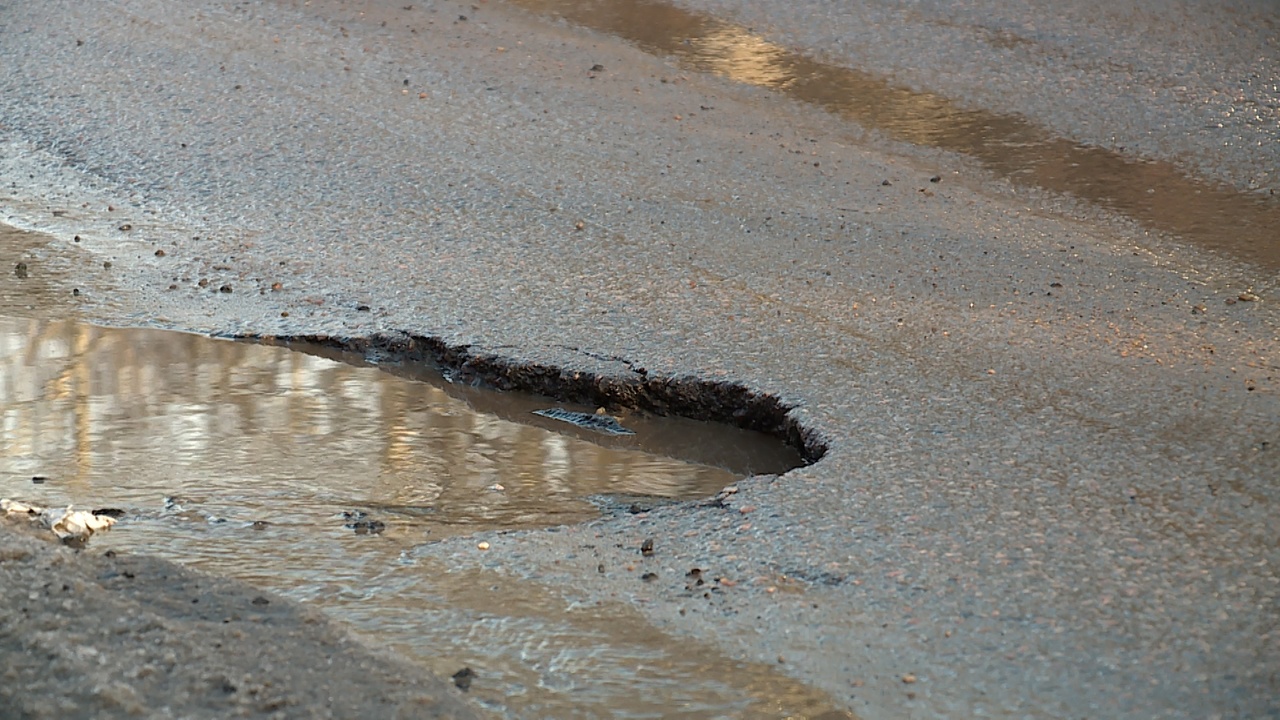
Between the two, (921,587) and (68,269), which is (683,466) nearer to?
(921,587)

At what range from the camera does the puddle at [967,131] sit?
Answer: 5473 mm

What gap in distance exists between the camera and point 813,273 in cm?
497

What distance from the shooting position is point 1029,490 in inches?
133

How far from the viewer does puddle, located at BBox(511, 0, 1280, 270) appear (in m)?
5.47

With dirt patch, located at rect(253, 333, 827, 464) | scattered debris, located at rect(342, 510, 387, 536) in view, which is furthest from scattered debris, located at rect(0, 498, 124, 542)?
dirt patch, located at rect(253, 333, 827, 464)

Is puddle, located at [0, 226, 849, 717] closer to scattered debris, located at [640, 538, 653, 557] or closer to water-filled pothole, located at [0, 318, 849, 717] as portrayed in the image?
water-filled pothole, located at [0, 318, 849, 717]

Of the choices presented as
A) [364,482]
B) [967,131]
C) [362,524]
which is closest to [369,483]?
[364,482]

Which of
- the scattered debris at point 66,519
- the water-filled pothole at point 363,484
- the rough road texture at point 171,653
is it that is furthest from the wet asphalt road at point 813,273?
the scattered debris at point 66,519

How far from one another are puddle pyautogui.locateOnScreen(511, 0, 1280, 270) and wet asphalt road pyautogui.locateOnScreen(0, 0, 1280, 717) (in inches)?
3.5

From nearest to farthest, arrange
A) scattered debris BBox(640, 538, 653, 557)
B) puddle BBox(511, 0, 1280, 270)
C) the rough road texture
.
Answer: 1. the rough road texture
2. scattered debris BBox(640, 538, 653, 557)
3. puddle BBox(511, 0, 1280, 270)

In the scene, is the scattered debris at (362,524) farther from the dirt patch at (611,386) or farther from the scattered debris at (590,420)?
the dirt patch at (611,386)

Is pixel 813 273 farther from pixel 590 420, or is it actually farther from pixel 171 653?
pixel 171 653

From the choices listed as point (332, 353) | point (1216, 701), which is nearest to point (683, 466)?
point (332, 353)

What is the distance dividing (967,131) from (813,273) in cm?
199
